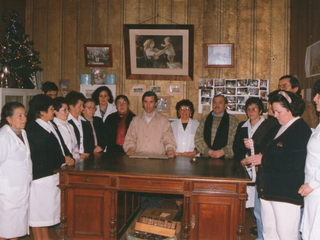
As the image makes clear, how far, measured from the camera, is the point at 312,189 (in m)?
2.28

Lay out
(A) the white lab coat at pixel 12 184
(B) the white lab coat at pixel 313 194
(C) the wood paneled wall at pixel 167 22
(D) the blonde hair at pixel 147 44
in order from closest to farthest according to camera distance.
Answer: (B) the white lab coat at pixel 313 194
(A) the white lab coat at pixel 12 184
(C) the wood paneled wall at pixel 167 22
(D) the blonde hair at pixel 147 44

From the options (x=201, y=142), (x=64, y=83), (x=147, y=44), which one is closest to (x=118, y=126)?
(x=201, y=142)

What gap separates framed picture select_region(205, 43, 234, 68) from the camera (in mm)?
5074

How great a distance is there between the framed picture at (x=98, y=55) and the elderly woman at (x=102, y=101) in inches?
35.3

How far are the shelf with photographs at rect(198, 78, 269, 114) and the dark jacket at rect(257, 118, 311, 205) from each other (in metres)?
2.53

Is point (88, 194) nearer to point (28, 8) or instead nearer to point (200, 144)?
point (200, 144)

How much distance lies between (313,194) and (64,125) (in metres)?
2.39

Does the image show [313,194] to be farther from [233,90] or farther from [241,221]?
[233,90]

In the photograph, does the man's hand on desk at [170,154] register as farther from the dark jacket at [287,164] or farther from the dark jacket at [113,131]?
the dark jacket at [287,164]

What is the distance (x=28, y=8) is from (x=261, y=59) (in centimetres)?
385

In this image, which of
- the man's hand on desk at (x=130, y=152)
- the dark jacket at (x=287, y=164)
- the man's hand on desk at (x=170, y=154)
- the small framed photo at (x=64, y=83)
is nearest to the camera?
the dark jacket at (x=287, y=164)

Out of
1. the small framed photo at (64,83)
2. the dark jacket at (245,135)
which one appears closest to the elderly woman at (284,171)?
the dark jacket at (245,135)

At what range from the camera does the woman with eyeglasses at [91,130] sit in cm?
385

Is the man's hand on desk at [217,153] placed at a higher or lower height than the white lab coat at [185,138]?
lower
